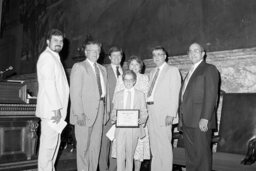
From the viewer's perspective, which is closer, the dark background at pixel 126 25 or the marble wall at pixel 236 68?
the marble wall at pixel 236 68

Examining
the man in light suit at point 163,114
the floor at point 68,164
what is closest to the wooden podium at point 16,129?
the floor at point 68,164

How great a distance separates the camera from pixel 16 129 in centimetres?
488

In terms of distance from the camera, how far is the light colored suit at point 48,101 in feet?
12.8

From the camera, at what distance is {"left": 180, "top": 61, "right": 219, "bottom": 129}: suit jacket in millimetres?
4129

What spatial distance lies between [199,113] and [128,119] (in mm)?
1014

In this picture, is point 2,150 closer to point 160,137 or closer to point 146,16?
point 160,137

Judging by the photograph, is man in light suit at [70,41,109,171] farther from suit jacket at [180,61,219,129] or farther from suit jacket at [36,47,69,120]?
suit jacket at [180,61,219,129]

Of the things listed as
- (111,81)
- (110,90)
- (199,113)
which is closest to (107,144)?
(110,90)

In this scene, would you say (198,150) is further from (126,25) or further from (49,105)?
(126,25)

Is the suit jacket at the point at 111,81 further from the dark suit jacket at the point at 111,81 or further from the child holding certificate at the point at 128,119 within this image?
the child holding certificate at the point at 128,119

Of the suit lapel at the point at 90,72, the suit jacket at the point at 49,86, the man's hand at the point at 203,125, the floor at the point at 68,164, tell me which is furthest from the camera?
the floor at the point at 68,164

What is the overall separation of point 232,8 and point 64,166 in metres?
4.24

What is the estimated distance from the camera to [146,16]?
680cm

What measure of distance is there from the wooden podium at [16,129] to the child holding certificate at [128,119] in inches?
63.3
